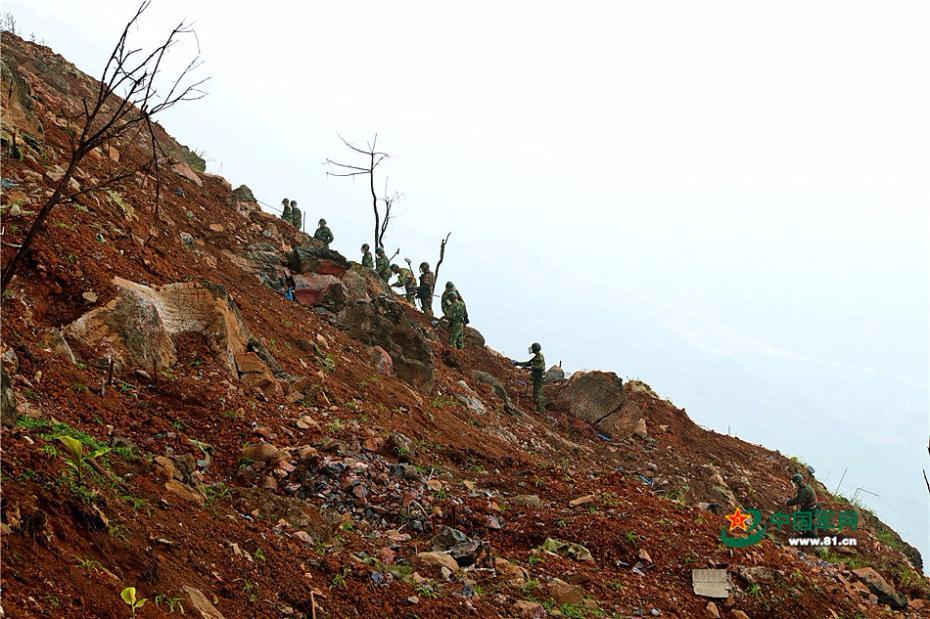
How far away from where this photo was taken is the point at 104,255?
930cm

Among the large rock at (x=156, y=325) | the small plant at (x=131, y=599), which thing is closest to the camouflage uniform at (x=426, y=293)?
the large rock at (x=156, y=325)

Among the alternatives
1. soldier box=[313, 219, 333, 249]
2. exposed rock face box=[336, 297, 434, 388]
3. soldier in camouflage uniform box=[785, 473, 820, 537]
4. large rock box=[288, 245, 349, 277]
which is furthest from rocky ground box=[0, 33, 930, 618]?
soldier box=[313, 219, 333, 249]

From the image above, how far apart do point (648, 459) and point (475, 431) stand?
5257 mm

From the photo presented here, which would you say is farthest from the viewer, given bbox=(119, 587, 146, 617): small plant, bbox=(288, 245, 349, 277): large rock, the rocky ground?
bbox=(288, 245, 349, 277): large rock

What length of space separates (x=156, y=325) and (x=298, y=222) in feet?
48.7

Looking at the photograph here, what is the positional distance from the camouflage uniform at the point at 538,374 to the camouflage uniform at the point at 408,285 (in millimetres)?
6525

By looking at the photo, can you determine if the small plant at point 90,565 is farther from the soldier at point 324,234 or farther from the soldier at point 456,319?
the soldier at point 324,234

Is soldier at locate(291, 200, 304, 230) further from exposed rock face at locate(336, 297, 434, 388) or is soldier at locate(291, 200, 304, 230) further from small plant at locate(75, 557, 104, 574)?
small plant at locate(75, 557, 104, 574)

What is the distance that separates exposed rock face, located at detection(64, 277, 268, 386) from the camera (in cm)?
791

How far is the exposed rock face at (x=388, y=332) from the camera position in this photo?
50.1 ft

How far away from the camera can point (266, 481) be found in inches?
282

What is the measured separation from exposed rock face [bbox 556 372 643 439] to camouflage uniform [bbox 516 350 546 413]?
2.99 ft

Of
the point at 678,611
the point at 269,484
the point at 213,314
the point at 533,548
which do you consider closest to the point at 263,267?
the point at 213,314

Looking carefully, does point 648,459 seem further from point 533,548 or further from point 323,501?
point 323,501
